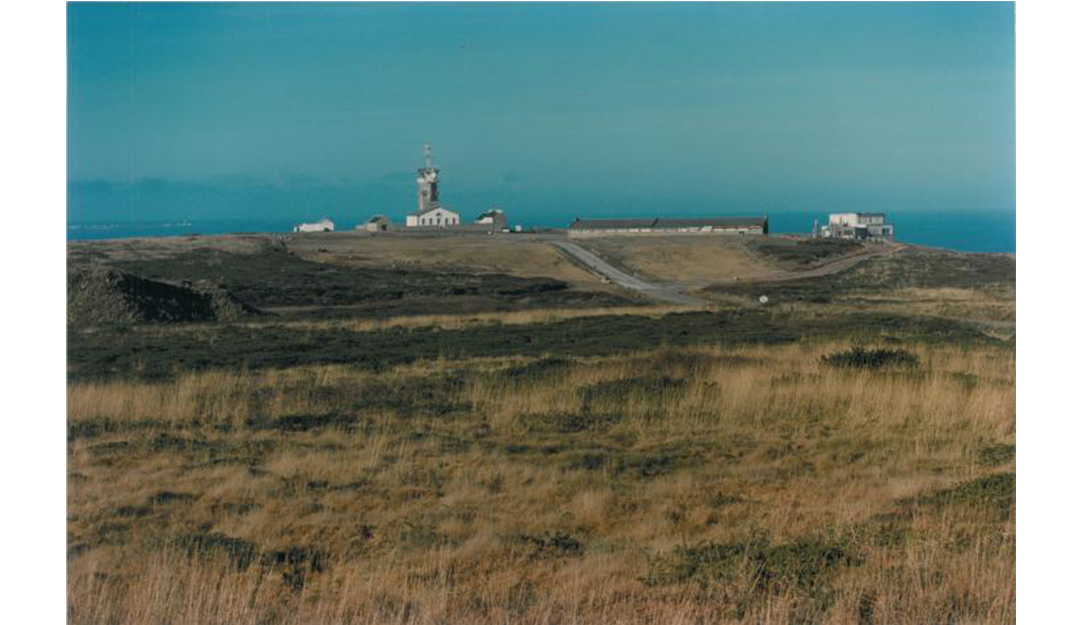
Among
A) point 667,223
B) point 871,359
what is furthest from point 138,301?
point 667,223

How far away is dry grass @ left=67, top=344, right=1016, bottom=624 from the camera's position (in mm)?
6426

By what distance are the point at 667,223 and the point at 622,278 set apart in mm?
36253

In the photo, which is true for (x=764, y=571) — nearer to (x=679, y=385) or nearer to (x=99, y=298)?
(x=679, y=385)

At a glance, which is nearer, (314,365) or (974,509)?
(974,509)

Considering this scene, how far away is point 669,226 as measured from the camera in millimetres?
89500

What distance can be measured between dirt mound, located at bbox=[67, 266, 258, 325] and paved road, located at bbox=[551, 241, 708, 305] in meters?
18.0

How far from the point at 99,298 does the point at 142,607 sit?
84.5 feet

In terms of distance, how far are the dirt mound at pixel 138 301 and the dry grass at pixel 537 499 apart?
14162mm

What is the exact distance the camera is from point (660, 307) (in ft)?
121

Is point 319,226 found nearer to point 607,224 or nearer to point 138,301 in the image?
point 607,224

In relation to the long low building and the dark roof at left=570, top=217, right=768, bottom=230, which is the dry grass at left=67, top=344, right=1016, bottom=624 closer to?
the long low building

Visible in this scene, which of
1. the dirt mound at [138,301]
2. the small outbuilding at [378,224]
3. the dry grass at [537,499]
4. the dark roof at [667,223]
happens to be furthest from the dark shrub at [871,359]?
the small outbuilding at [378,224]

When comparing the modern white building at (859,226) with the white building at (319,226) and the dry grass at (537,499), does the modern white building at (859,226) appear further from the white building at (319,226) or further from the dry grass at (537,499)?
the dry grass at (537,499)

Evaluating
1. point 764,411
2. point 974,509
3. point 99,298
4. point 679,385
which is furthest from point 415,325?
point 974,509
